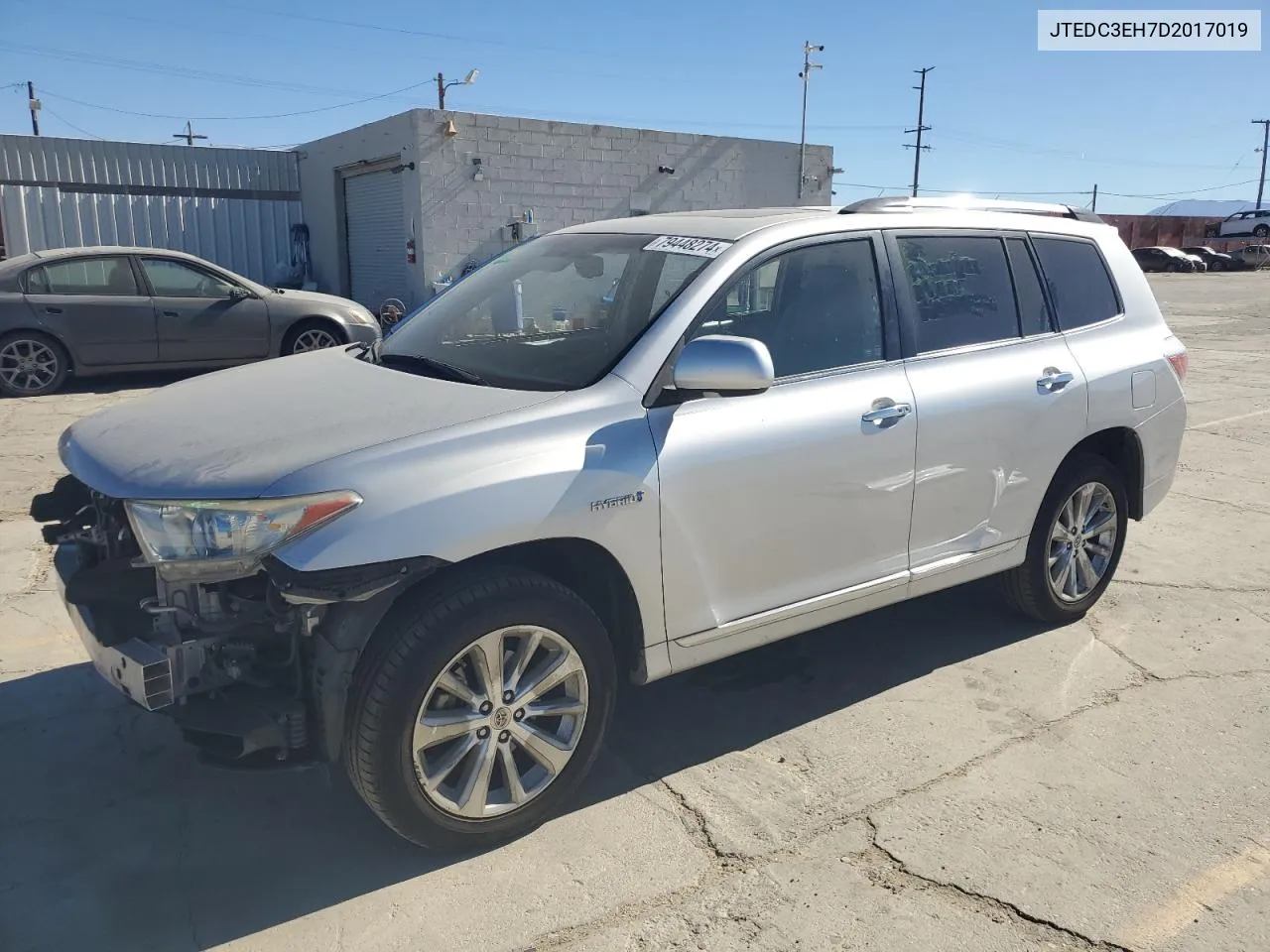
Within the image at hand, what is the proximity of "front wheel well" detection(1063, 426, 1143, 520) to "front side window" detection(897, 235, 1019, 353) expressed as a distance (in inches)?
30.2

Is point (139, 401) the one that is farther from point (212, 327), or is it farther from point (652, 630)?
point (212, 327)

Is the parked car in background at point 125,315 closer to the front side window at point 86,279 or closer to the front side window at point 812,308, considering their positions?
the front side window at point 86,279

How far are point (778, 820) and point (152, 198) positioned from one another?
64.1ft

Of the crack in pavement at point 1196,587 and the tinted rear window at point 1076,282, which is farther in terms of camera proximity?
the crack in pavement at point 1196,587

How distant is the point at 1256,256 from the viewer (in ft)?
167

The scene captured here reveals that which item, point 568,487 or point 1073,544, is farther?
point 1073,544

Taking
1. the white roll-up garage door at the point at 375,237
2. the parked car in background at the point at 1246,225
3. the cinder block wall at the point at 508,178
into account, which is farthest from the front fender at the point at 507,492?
the parked car in background at the point at 1246,225

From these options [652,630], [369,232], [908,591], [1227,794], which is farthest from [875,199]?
[369,232]

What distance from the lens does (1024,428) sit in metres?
4.13

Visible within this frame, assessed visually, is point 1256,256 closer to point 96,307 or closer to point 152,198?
point 152,198

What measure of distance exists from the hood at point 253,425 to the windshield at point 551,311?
0.66 ft

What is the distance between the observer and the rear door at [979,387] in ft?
12.6

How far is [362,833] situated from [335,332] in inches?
377

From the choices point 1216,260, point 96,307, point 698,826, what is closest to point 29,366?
point 96,307
